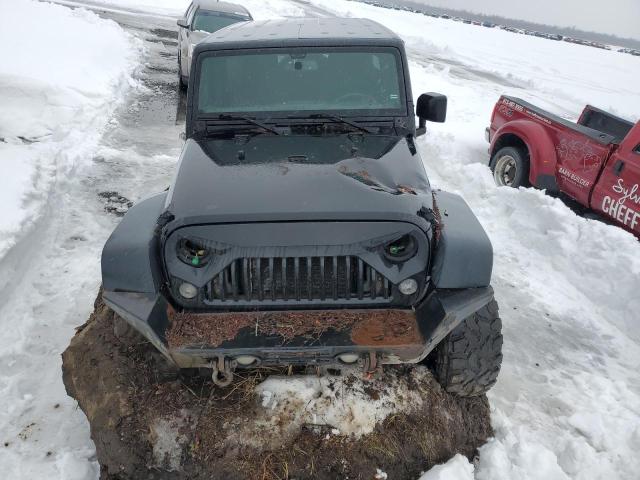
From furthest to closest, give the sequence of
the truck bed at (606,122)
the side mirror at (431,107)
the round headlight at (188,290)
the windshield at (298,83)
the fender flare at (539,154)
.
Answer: the truck bed at (606,122) < the fender flare at (539,154) < the side mirror at (431,107) < the windshield at (298,83) < the round headlight at (188,290)

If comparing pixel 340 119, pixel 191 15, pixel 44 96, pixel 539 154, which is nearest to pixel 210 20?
pixel 191 15

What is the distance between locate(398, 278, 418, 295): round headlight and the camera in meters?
2.57

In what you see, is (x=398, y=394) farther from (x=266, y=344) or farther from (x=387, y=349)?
(x=266, y=344)

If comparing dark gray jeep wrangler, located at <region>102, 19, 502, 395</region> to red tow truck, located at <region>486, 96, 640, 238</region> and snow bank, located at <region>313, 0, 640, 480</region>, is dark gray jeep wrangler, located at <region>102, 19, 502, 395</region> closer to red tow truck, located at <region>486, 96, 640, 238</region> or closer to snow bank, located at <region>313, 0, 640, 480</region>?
snow bank, located at <region>313, 0, 640, 480</region>

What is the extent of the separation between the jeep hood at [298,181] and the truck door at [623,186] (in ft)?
10.7

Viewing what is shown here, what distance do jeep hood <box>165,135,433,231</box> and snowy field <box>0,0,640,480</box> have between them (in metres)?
0.99

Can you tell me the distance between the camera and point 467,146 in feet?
28.2

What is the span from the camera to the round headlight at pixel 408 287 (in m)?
2.57

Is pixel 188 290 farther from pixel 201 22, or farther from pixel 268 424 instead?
pixel 201 22

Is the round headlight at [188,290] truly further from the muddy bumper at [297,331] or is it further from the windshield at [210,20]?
the windshield at [210,20]

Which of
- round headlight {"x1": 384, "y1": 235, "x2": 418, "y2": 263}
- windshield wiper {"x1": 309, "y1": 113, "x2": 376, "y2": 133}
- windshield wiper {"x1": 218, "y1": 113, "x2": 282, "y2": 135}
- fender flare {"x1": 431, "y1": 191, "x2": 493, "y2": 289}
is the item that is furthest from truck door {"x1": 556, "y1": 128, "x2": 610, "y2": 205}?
round headlight {"x1": 384, "y1": 235, "x2": 418, "y2": 263}

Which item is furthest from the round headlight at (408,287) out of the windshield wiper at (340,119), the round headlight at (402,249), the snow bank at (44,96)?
the snow bank at (44,96)

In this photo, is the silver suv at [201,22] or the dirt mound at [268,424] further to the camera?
the silver suv at [201,22]

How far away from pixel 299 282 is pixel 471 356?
1.03 meters
